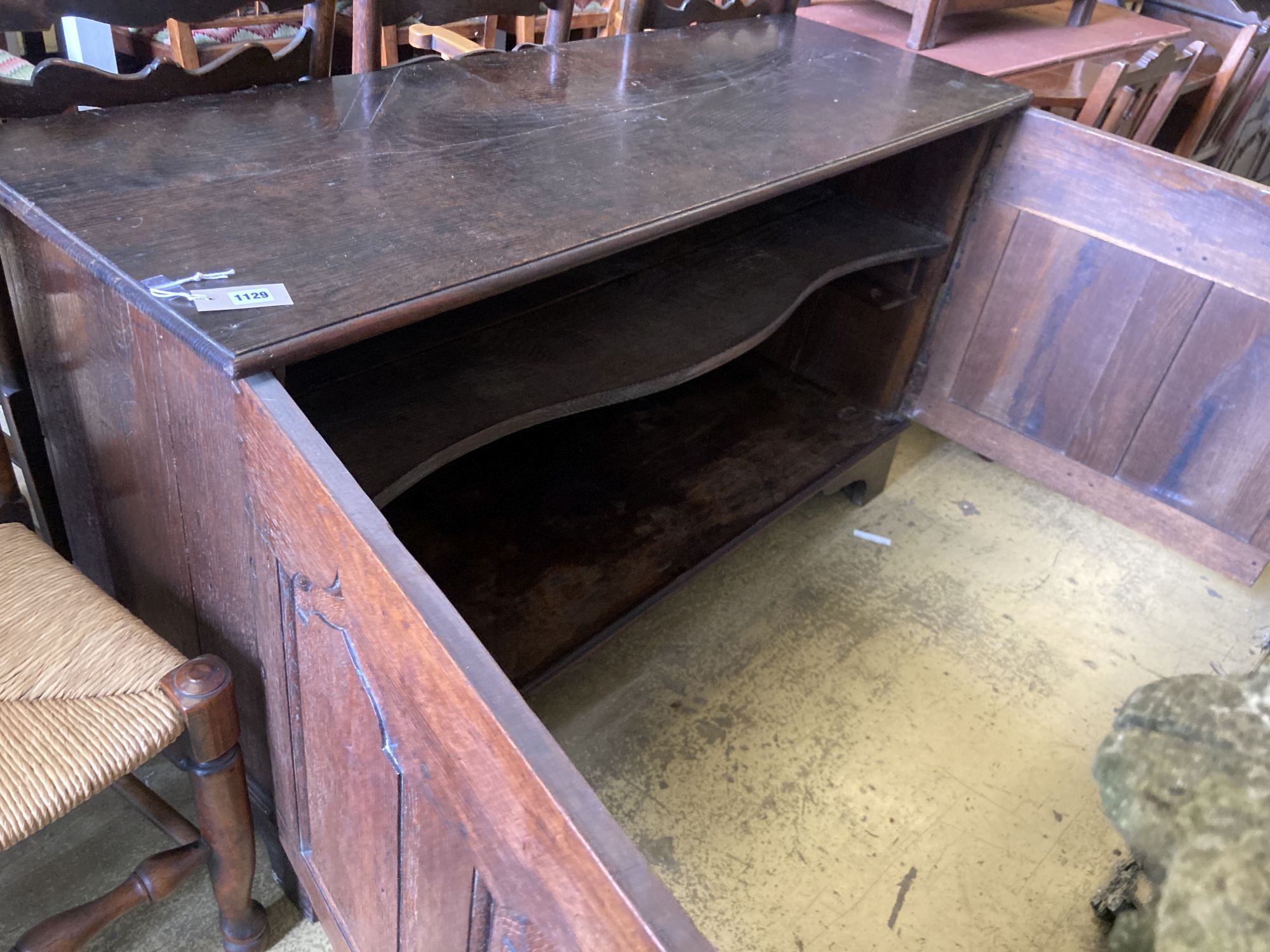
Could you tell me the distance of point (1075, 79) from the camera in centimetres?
252

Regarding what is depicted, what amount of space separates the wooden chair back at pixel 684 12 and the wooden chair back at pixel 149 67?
0.64 meters

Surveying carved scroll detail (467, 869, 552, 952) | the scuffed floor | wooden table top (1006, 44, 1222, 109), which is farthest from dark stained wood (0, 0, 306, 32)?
wooden table top (1006, 44, 1222, 109)

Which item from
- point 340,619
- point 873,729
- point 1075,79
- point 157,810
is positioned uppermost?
point 1075,79

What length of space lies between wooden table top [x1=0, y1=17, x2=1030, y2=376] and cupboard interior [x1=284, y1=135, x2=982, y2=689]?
277 mm

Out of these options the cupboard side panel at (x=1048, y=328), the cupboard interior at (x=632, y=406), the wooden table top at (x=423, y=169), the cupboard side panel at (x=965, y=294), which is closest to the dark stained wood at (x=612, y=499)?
the cupboard interior at (x=632, y=406)

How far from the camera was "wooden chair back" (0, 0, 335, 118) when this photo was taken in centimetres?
108

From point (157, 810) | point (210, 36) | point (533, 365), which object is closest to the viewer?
point (157, 810)

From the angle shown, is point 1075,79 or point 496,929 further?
point 1075,79

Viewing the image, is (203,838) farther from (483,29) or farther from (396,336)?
(483,29)

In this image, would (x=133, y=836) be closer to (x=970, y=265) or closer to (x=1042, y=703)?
(x=1042, y=703)

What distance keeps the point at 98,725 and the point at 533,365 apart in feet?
2.33

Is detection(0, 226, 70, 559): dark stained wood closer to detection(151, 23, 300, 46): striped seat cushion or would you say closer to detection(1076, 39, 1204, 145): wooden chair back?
detection(151, 23, 300, 46): striped seat cushion

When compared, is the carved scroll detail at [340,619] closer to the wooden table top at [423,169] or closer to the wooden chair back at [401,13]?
the wooden table top at [423,169]

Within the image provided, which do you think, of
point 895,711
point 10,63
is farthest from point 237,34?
point 895,711
